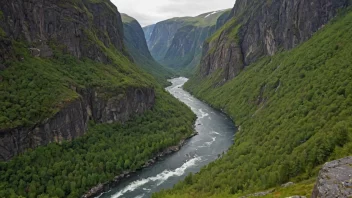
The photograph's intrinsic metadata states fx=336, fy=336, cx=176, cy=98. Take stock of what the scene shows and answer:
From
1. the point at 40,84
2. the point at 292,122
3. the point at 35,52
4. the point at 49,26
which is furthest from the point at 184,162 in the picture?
the point at 49,26

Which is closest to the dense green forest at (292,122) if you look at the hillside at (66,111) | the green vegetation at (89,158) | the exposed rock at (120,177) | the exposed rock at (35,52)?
the exposed rock at (120,177)

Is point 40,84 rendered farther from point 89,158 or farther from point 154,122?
point 154,122

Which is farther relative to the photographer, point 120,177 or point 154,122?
point 154,122

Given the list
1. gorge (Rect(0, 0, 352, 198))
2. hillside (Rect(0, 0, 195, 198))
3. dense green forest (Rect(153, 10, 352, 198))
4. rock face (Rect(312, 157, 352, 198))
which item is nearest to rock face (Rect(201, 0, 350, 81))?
gorge (Rect(0, 0, 352, 198))

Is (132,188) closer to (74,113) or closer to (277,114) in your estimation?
(74,113)

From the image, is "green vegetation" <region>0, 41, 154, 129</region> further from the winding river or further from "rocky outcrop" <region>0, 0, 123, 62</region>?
the winding river

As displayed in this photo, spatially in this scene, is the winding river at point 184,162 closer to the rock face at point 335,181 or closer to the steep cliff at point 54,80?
the steep cliff at point 54,80
